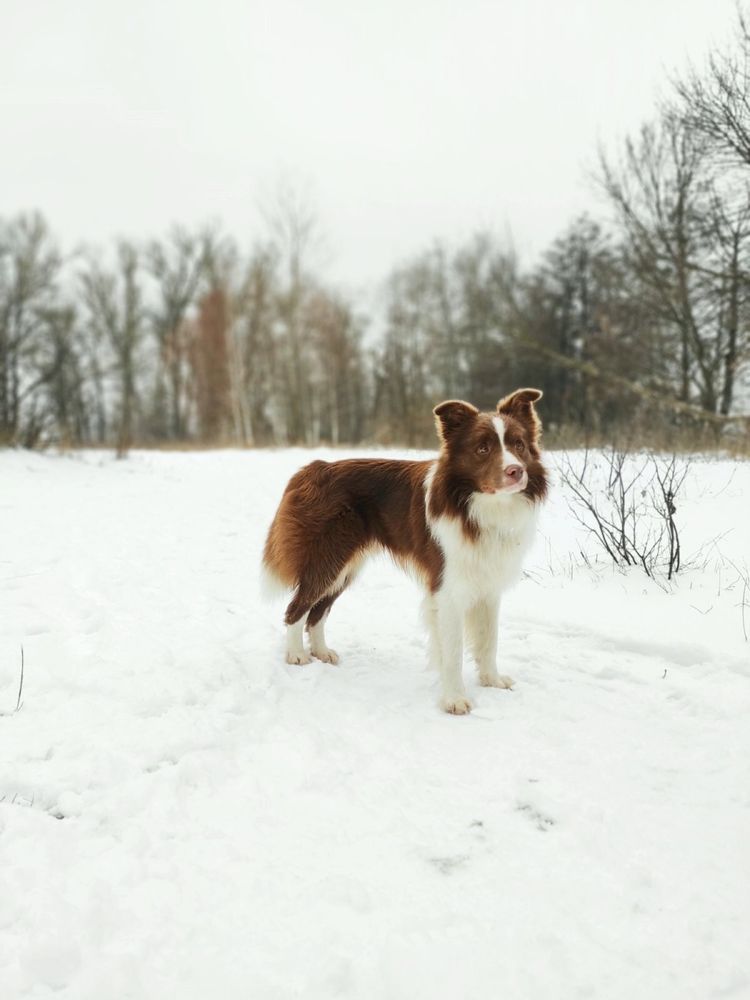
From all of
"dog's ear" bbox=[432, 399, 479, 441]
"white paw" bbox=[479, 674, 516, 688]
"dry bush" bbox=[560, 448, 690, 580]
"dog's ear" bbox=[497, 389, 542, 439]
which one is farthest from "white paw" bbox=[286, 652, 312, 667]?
"dry bush" bbox=[560, 448, 690, 580]

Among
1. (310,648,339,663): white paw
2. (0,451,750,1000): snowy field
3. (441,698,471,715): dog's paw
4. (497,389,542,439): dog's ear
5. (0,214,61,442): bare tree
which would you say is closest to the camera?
(0,451,750,1000): snowy field

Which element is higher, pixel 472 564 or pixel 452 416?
pixel 452 416

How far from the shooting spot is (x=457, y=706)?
3.46m

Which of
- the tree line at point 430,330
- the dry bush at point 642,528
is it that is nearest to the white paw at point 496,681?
the dry bush at point 642,528

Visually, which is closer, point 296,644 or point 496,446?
point 496,446

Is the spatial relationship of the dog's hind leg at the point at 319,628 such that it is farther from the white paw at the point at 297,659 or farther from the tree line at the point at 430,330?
the tree line at the point at 430,330

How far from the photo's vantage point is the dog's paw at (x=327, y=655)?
4191mm

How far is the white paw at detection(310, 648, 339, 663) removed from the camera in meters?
4.19

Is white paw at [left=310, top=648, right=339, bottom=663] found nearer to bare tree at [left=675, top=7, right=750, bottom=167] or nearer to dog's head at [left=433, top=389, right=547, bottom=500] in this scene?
dog's head at [left=433, top=389, right=547, bottom=500]

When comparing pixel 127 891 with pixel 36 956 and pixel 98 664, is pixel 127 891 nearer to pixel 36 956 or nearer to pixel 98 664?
pixel 36 956

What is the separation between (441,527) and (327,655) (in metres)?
1.30

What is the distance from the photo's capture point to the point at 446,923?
1.98 m

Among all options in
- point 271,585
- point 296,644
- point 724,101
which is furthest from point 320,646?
point 724,101

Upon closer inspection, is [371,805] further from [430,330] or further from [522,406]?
[430,330]
